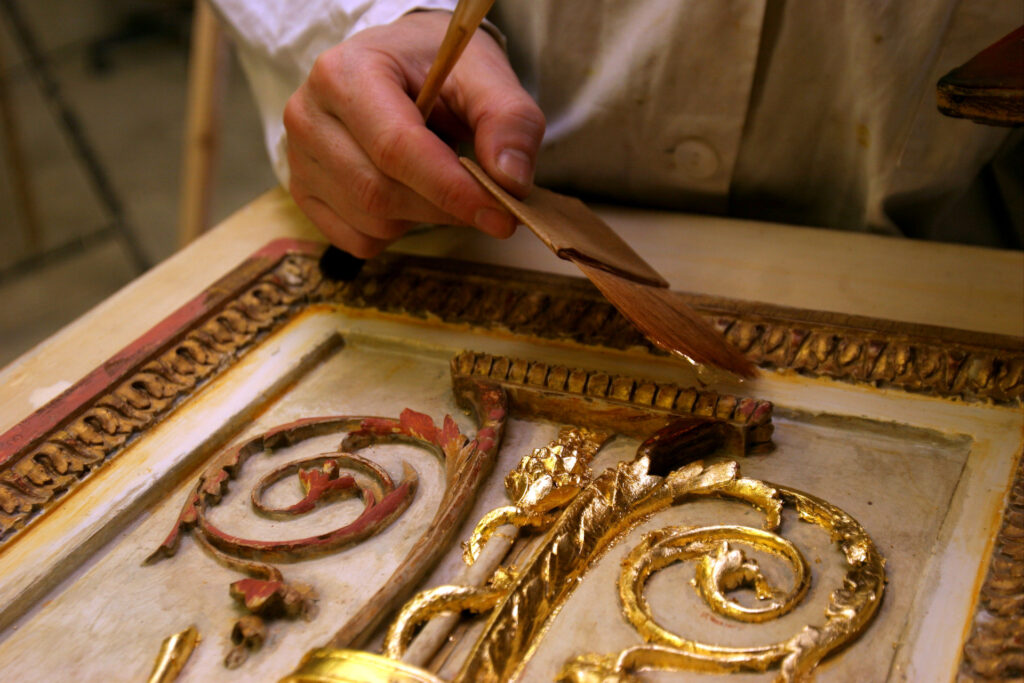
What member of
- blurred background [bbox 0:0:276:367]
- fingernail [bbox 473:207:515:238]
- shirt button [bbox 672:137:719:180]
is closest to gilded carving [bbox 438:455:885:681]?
fingernail [bbox 473:207:515:238]

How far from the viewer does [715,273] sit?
36.3 inches

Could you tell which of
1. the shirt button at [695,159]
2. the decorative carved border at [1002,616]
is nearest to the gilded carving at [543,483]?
the decorative carved border at [1002,616]

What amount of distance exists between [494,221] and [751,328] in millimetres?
246

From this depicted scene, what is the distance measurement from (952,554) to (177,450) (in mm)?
581

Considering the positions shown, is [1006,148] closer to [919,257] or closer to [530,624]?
[919,257]

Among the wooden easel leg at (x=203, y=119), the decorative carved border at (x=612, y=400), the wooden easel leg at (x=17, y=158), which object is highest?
the wooden easel leg at (x=17, y=158)

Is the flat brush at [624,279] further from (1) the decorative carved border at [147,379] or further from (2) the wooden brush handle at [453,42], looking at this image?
(1) the decorative carved border at [147,379]

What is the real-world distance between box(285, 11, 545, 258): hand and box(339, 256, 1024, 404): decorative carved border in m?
0.06

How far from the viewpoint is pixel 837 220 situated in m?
1.12

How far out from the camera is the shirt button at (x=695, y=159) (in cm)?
103

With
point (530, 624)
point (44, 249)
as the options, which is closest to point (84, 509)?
point (530, 624)

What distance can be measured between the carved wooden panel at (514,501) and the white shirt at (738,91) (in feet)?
0.82

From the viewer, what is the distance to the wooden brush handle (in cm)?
70

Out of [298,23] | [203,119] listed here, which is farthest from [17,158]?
[298,23]
